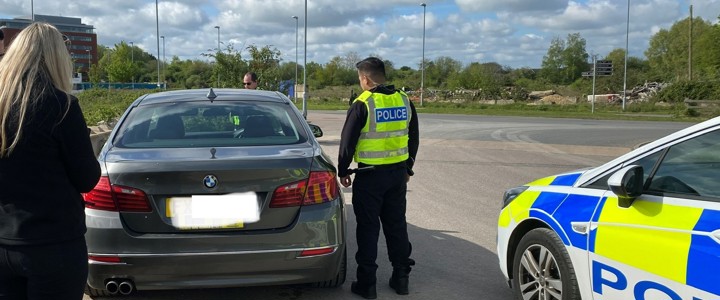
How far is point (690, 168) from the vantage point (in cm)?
304

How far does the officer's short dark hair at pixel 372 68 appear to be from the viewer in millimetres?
4234

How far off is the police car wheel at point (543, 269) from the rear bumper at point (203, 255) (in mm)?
1253

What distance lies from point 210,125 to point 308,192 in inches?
51.2

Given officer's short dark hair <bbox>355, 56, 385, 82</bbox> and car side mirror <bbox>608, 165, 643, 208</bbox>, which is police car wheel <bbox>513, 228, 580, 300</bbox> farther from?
officer's short dark hair <bbox>355, 56, 385, 82</bbox>

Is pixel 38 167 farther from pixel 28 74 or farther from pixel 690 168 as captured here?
pixel 690 168

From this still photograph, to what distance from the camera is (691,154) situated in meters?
3.05

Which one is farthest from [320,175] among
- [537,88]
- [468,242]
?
[537,88]

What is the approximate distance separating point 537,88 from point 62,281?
250ft

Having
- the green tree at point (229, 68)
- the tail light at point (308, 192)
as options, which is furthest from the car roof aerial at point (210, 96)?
the green tree at point (229, 68)

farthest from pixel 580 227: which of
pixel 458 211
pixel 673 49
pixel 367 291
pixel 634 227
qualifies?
pixel 673 49

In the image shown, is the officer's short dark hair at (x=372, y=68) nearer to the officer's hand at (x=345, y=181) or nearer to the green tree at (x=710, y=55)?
the officer's hand at (x=345, y=181)

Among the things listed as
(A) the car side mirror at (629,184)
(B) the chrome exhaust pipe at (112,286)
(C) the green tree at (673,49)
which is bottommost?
(B) the chrome exhaust pipe at (112,286)

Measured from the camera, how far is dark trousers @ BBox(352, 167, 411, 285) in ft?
13.8

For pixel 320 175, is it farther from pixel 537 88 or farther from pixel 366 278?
pixel 537 88
